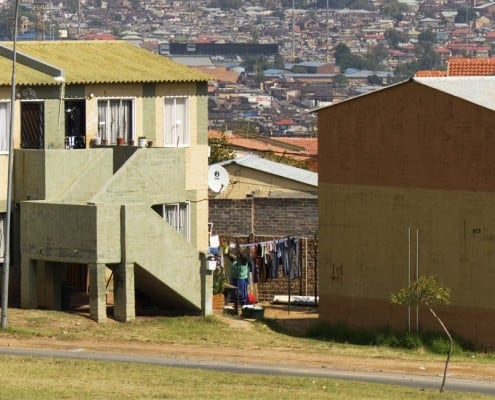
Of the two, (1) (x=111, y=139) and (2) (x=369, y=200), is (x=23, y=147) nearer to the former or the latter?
(1) (x=111, y=139)

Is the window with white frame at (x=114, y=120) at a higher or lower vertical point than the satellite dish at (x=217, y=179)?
higher

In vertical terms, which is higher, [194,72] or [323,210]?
[194,72]

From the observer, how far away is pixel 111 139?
161ft

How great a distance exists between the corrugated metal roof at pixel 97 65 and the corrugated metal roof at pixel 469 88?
7007mm

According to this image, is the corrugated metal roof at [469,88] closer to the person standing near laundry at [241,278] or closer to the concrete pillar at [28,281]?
the person standing near laundry at [241,278]

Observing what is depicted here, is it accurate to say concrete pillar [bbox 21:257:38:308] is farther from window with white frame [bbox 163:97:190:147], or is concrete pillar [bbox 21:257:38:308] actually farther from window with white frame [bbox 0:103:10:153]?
window with white frame [bbox 163:97:190:147]

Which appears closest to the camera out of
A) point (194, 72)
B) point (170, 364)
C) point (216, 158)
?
point (170, 364)

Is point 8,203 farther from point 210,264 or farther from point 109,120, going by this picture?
point 109,120

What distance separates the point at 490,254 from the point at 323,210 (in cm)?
501

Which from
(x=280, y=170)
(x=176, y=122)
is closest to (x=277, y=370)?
(x=176, y=122)

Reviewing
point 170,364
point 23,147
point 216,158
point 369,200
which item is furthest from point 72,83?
point 216,158

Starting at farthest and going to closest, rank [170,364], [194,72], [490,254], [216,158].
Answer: [216,158], [194,72], [490,254], [170,364]

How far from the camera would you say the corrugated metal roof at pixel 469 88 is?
4444 centimetres

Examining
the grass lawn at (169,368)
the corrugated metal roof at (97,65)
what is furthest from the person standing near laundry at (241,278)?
the corrugated metal roof at (97,65)
